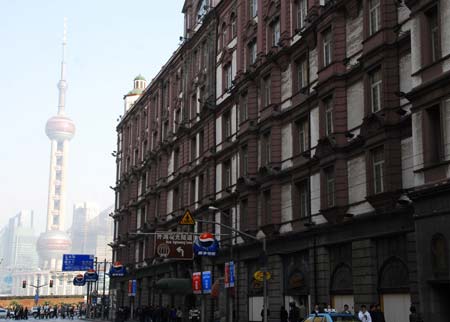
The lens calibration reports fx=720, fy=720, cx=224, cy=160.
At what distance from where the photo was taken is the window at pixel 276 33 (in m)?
47.6

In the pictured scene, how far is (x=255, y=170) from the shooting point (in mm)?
48906

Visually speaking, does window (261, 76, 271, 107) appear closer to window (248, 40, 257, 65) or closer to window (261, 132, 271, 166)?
window (261, 132, 271, 166)

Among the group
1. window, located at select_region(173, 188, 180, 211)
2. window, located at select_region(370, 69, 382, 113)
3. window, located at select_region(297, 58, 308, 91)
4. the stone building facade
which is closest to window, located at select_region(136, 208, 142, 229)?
the stone building facade

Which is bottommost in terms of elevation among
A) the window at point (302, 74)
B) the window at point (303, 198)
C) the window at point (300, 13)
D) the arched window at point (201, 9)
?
the window at point (303, 198)

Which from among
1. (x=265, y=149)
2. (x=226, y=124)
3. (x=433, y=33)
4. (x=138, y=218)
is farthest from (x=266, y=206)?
(x=138, y=218)

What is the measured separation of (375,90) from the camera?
113 ft

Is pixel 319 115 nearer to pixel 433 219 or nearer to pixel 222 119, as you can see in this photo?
pixel 433 219

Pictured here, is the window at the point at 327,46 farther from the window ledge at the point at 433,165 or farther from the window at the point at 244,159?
the window at the point at 244,159

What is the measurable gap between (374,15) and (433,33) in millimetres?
6409

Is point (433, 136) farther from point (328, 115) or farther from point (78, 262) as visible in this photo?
point (78, 262)

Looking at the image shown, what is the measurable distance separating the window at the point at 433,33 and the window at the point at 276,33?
1845 cm

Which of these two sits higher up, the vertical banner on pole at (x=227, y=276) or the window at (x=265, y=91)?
the window at (x=265, y=91)

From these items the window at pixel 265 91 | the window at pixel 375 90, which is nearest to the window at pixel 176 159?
the window at pixel 265 91

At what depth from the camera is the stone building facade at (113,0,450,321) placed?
29.2 m
